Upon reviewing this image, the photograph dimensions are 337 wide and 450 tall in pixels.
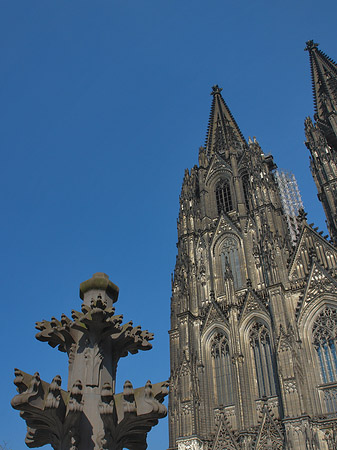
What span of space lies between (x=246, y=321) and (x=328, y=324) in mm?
4290

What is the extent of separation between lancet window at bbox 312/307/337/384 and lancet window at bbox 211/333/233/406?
468 centimetres

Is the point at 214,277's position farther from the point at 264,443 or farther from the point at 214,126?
the point at 214,126

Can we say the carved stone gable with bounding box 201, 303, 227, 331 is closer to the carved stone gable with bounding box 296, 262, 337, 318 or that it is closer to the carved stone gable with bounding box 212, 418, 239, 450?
the carved stone gable with bounding box 296, 262, 337, 318

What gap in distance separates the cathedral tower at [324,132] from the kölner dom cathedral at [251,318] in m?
0.14

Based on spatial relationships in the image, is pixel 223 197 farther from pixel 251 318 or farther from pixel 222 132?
pixel 251 318

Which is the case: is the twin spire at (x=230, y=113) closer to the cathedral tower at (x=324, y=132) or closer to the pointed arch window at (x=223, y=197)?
the cathedral tower at (x=324, y=132)

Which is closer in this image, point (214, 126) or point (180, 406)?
point (180, 406)

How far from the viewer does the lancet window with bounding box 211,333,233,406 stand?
933 inches

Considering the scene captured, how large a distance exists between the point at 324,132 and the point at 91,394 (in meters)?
35.2

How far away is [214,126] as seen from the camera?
135 ft

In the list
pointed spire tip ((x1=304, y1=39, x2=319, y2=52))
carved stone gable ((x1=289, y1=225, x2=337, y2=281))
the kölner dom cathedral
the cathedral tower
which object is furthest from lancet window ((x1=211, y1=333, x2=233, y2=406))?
pointed spire tip ((x1=304, y1=39, x2=319, y2=52))

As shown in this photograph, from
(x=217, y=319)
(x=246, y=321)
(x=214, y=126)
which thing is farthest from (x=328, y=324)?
(x=214, y=126)

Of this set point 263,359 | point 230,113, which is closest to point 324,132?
point 230,113

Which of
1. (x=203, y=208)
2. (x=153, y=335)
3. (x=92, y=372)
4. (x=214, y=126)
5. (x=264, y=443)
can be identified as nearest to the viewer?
(x=92, y=372)
